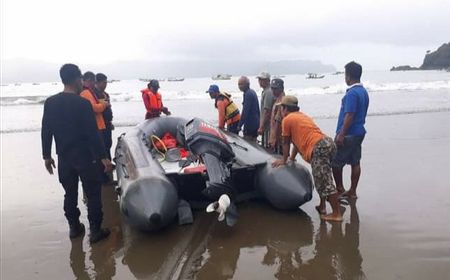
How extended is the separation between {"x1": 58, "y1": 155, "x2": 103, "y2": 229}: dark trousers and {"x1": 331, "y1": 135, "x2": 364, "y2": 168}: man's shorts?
9.14 feet

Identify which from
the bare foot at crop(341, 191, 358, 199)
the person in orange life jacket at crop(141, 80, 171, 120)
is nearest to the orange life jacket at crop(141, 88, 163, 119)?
the person in orange life jacket at crop(141, 80, 171, 120)

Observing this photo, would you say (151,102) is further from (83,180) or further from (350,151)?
(350,151)

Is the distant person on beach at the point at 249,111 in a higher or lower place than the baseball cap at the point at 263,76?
lower

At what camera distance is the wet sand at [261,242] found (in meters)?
3.33

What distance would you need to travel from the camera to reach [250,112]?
6.59m

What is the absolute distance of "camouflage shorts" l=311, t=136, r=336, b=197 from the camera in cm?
423

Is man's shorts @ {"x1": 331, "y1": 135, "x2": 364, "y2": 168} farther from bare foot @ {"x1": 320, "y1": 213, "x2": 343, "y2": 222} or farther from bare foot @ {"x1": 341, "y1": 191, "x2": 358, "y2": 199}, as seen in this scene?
bare foot @ {"x1": 320, "y1": 213, "x2": 343, "y2": 222}

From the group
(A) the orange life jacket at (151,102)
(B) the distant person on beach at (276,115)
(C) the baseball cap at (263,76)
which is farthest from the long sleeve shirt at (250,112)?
(A) the orange life jacket at (151,102)

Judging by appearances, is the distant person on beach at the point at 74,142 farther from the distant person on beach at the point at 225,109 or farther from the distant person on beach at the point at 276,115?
the distant person on beach at the point at 225,109

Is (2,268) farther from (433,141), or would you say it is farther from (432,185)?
Result: (433,141)

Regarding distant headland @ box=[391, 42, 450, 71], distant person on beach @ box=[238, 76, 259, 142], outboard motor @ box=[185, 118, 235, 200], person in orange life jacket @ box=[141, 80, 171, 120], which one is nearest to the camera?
outboard motor @ box=[185, 118, 235, 200]

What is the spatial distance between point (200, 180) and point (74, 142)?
1.44 m

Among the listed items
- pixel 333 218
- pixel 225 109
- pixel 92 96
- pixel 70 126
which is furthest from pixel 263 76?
pixel 70 126

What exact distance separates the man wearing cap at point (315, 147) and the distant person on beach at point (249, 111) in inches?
81.0
